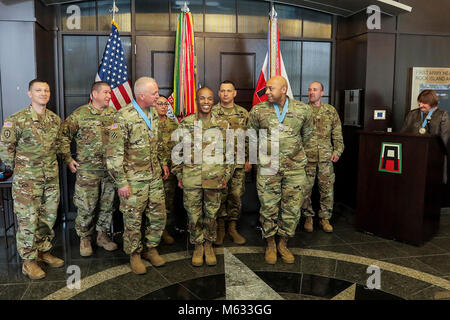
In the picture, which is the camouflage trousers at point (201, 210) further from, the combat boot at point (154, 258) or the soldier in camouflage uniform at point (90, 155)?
the soldier in camouflage uniform at point (90, 155)

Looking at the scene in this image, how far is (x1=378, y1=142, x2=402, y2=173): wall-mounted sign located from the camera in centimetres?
394

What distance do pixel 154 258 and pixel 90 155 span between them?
1.13 m

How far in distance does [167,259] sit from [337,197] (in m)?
2.79

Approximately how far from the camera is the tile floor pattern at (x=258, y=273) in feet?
9.57

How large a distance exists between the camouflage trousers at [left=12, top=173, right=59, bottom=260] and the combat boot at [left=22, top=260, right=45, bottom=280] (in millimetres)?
49

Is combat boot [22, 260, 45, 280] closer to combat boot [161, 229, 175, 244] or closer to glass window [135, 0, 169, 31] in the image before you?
combat boot [161, 229, 175, 244]

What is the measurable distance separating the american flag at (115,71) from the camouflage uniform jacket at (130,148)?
1.28 meters

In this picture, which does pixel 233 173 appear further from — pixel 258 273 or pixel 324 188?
pixel 324 188

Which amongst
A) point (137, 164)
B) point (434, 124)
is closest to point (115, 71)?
point (137, 164)

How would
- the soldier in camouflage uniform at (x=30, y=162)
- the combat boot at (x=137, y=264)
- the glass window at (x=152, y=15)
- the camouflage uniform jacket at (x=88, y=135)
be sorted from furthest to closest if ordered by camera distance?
the glass window at (x=152, y=15) → the camouflage uniform jacket at (x=88, y=135) → the combat boot at (x=137, y=264) → the soldier in camouflage uniform at (x=30, y=162)

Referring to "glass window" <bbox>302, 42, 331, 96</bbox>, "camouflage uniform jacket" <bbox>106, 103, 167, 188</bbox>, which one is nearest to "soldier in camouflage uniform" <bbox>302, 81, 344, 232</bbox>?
"glass window" <bbox>302, 42, 331, 96</bbox>

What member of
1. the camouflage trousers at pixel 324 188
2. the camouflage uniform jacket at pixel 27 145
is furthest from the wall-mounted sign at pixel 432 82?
the camouflage uniform jacket at pixel 27 145

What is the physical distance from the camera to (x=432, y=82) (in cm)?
498

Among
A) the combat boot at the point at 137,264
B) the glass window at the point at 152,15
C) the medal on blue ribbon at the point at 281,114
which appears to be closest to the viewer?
the combat boot at the point at 137,264
